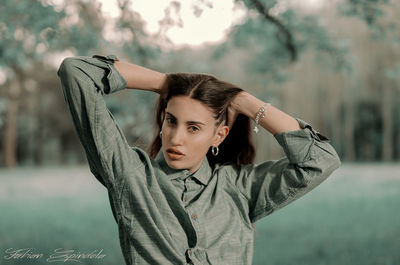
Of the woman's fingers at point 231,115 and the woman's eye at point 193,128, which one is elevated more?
the woman's fingers at point 231,115

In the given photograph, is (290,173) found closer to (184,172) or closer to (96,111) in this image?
(184,172)

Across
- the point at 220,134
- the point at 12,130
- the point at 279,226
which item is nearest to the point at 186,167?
the point at 220,134

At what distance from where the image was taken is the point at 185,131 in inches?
53.7

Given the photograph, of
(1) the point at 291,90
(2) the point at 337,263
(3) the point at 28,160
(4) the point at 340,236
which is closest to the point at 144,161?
(2) the point at 337,263

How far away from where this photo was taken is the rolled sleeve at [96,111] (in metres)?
1.25

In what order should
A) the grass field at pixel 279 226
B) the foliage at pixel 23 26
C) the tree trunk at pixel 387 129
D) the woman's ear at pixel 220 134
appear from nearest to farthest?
the woman's ear at pixel 220 134, the grass field at pixel 279 226, the foliage at pixel 23 26, the tree trunk at pixel 387 129

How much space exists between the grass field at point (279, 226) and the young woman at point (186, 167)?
1.61 m

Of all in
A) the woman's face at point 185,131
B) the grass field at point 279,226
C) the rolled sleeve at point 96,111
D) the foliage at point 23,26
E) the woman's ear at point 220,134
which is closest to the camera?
the rolled sleeve at point 96,111

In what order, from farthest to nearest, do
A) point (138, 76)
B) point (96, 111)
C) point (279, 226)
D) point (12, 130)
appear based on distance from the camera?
point (12, 130) → point (279, 226) → point (138, 76) → point (96, 111)

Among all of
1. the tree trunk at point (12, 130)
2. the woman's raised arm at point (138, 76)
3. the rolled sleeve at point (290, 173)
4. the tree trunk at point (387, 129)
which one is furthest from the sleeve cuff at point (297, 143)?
the tree trunk at point (387, 129)

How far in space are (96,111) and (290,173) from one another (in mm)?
616

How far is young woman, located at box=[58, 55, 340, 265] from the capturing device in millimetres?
1285

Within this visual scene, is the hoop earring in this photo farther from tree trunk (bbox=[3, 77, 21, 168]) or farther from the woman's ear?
tree trunk (bbox=[3, 77, 21, 168])

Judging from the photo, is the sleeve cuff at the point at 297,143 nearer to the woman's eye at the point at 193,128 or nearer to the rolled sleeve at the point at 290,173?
the rolled sleeve at the point at 290,173
